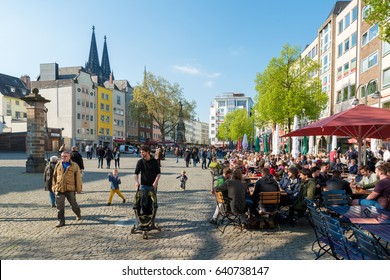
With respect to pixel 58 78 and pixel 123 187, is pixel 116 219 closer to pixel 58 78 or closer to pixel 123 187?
pixel 123 187

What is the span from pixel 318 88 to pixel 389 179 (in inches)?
1135

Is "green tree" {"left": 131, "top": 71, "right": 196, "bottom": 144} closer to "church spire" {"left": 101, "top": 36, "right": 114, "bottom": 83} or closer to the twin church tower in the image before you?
the twin church tower

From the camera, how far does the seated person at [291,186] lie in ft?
24.6

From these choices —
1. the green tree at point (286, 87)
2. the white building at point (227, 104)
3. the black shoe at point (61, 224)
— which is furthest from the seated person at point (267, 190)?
the white building at point (227, 104)

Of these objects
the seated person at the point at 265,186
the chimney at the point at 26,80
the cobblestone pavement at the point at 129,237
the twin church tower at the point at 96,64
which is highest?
the twin church tower at the point at 96,64

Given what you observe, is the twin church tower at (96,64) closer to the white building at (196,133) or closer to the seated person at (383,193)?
the white building at (196,133)

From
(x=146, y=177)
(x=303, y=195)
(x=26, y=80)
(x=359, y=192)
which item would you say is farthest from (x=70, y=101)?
(x=359, y=192)

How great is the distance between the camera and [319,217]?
14.8ft

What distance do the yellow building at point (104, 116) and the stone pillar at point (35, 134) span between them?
160 feet

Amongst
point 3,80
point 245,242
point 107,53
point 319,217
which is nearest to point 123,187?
point 245,242

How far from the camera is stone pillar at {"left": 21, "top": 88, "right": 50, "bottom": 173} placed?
17.7 m

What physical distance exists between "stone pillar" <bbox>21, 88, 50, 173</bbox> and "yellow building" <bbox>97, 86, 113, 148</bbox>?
4881cm

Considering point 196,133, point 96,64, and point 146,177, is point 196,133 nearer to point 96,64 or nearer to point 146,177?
point 96,64
